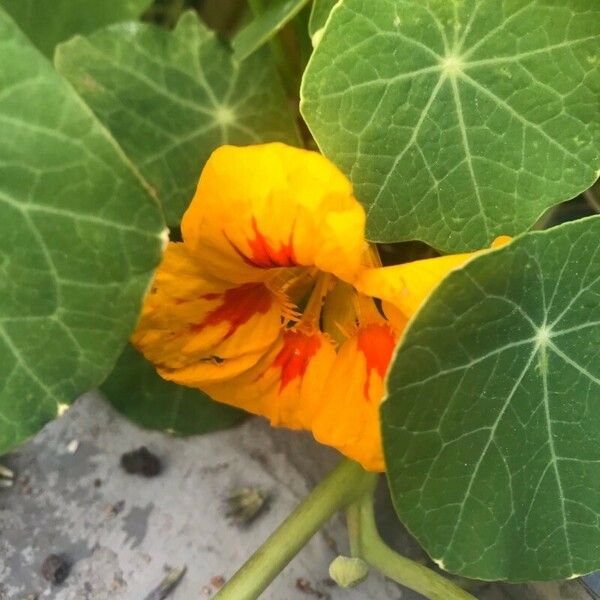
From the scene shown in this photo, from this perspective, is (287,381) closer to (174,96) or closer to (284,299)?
(284,299)

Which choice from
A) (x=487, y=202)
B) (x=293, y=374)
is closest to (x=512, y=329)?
(x=487, y=202)

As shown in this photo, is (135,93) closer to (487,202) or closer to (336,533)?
(487,202)

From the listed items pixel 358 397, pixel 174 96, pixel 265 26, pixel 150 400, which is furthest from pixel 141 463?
pixel 265 26

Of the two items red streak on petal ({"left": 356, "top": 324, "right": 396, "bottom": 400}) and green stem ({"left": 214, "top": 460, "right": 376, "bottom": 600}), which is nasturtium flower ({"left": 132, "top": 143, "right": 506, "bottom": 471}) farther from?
green stem ({"left": 214, "top": 460, "right": 376, "bottom": 600})

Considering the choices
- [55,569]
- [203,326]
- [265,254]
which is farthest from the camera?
[55,569]

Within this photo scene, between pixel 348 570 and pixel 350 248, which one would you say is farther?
pixel 348 570

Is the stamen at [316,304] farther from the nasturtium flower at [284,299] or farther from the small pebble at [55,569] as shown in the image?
the small pebble at [55,569]
